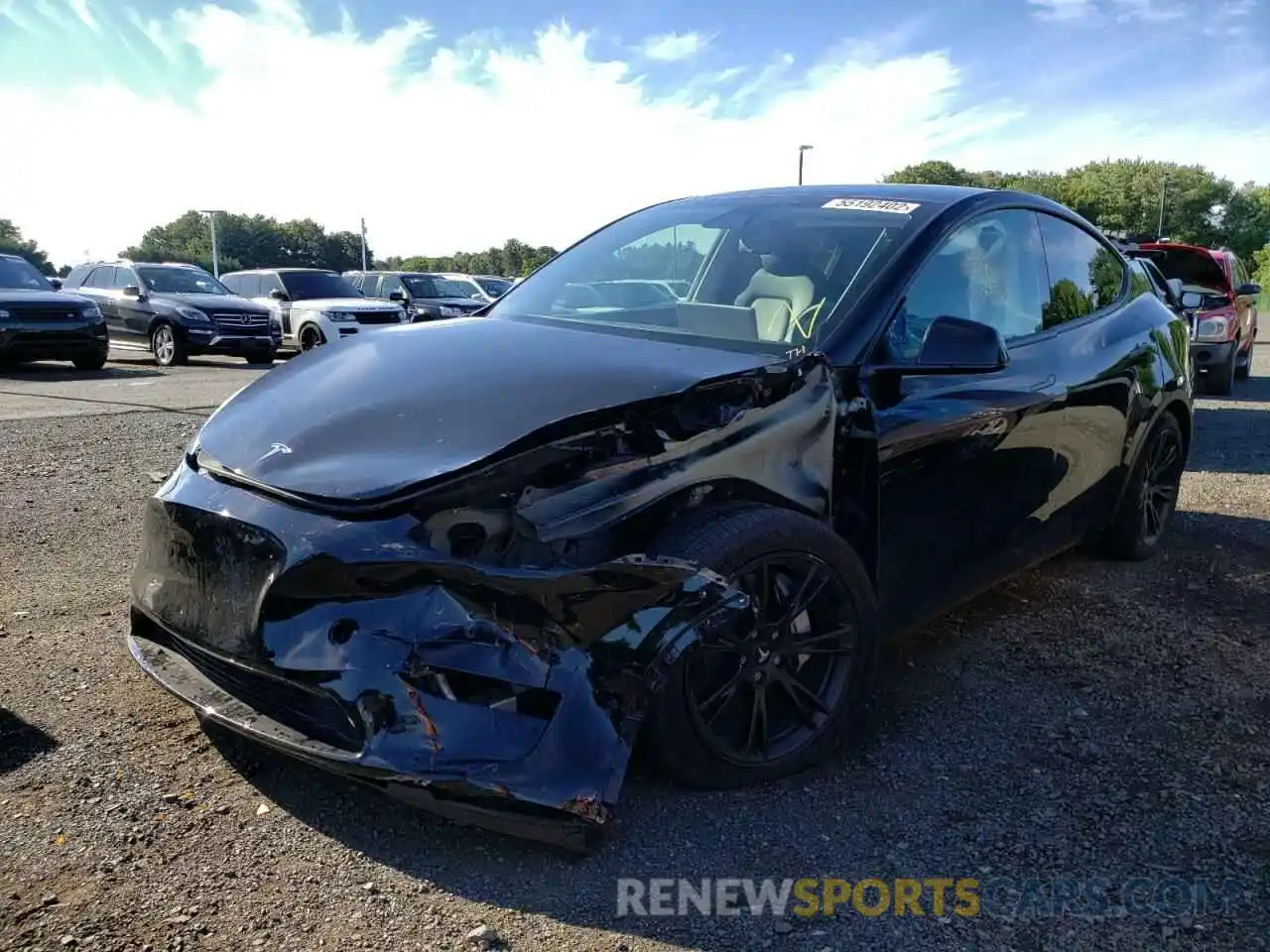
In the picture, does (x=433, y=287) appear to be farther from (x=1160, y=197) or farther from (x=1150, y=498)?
(x=1160, y=197)

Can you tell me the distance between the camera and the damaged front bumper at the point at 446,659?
2.17 meters

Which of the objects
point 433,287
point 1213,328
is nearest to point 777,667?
point 1213,328

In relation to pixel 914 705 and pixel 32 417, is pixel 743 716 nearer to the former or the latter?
pixel 914 705

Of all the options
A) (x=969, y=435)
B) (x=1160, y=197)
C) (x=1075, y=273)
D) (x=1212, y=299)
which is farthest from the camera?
(x=1160, y=197)

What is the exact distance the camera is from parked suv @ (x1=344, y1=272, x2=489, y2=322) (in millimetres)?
17875

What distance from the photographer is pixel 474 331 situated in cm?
342

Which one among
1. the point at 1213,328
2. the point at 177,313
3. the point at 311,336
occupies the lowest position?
the point at 311,336

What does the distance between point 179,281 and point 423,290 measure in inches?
172

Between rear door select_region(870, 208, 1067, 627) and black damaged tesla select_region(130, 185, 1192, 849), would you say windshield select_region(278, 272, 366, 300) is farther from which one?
rear door select_region(870, 208, 1067, 627)

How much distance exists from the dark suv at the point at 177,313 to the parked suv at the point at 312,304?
0.61 meters

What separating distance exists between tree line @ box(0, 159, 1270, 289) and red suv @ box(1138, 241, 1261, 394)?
60020 mm

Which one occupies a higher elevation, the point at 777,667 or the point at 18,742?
the point at 777,667

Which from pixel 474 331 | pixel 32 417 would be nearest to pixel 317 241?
pixel 32 417

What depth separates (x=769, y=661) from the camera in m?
2.70
